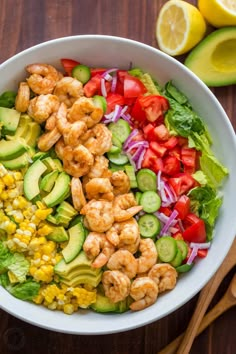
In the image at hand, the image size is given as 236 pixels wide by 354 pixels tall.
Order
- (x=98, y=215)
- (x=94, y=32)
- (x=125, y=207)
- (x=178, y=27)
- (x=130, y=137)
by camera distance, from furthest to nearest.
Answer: (x=94, y=32) → (x=178, y=27) → (x=130, y=137) → (x=125, y=207) → (x=98, y=215)

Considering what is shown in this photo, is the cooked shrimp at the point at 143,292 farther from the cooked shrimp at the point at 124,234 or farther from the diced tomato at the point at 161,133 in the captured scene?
the diced tomato at the point at 161,133

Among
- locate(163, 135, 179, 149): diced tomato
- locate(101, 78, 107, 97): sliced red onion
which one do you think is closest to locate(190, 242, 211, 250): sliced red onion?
locate(163, 135, 179, 149): diced tomato

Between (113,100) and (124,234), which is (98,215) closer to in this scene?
(124,234)

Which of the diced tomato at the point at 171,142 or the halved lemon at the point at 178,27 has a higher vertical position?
the halved lemon at the point at 178,27

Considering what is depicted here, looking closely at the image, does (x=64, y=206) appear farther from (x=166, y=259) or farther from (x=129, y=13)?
(x=129, y=13)

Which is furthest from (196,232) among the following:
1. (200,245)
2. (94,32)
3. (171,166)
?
(94,32)

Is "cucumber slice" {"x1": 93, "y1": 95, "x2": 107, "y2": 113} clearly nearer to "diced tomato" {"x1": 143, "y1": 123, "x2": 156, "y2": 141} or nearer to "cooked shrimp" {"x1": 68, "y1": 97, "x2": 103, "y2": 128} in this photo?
"cooked shrimp" {"x1": 68, "y1": 97, "x2": 103, "y2": 128}

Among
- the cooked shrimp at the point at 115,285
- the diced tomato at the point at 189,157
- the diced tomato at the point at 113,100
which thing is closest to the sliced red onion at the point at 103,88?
the diced tomato at the point at 113,100
